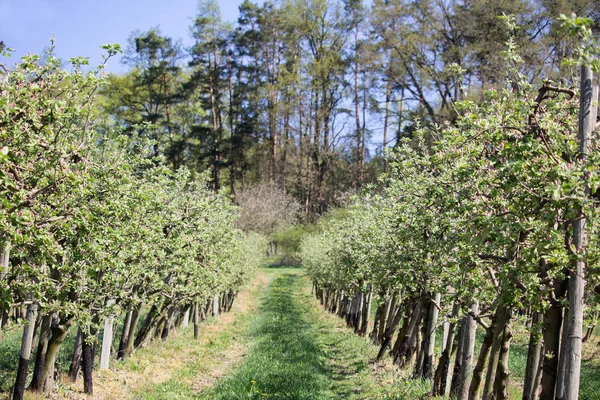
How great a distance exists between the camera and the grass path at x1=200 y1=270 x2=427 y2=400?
398 inches

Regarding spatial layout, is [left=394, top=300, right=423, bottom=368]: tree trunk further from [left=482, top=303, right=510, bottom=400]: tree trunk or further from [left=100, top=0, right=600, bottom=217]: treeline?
[left=100, top=0, right=600, bottom=217]: treeline

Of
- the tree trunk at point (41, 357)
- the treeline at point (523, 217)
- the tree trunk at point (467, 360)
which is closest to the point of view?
the treeline at point (523, 217)

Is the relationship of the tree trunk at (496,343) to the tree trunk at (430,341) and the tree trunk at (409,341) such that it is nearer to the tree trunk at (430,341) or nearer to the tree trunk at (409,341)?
the tree trunk at (430,341)

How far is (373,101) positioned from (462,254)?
33067mm

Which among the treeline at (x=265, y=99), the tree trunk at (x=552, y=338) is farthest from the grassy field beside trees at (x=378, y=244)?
the treeline at (x=265, y=99)

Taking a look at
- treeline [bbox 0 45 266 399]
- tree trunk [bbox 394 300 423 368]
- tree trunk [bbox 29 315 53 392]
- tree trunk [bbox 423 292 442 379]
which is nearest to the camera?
treeline [bbox 0 45 266 399]

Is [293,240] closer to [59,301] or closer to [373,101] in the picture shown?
[373,101]

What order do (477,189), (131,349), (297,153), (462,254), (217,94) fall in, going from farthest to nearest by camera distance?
(297,153) → (217,94) → (131,349) → (462,254) → (477,189)

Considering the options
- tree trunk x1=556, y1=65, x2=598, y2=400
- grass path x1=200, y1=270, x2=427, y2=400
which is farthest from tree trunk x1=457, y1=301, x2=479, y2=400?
tree trunk x1=556, y1=65, x2=598, y2=400

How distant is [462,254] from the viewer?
5.70 meters

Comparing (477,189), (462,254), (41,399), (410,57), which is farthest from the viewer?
(410,57)

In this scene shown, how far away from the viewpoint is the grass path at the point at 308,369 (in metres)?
10.1

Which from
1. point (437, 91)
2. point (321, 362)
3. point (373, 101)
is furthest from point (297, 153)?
point (321, 362)

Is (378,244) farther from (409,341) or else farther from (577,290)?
(577,290)
